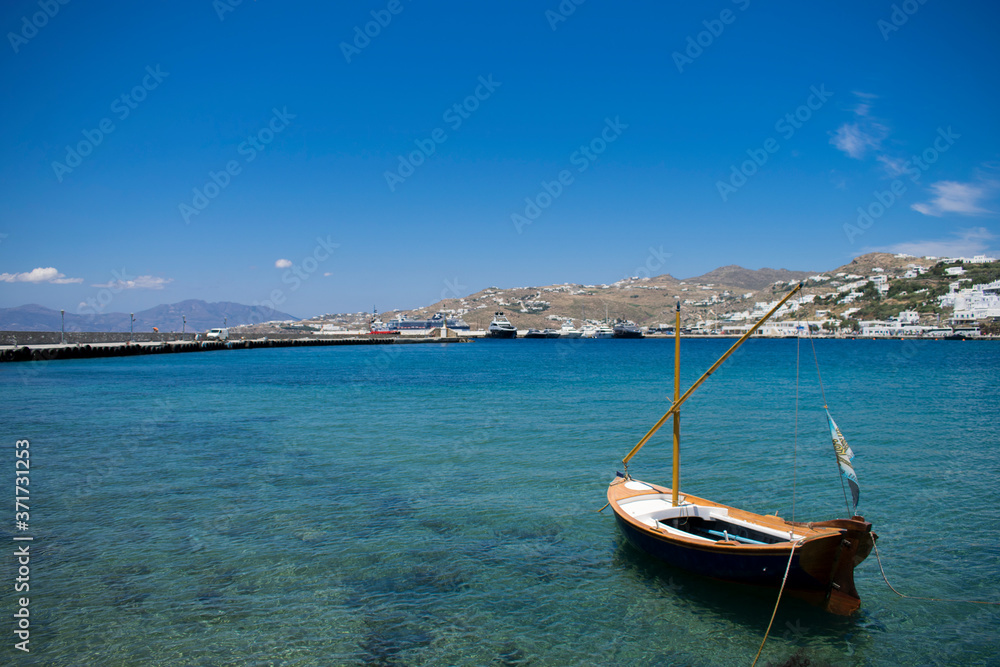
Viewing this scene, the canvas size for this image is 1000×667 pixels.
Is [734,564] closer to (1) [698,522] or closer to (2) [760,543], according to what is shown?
(2) [760,543]

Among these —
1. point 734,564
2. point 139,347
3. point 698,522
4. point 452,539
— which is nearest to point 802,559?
point 734,564

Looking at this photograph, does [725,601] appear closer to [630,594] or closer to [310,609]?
[630,594]

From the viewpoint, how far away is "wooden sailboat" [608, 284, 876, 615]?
29.0 ft

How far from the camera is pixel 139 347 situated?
9181cm

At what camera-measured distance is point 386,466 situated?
19078 mm

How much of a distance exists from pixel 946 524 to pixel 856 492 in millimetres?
6002

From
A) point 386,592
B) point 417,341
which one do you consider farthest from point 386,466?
point 417,341

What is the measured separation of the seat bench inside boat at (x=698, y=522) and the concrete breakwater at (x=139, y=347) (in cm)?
7845

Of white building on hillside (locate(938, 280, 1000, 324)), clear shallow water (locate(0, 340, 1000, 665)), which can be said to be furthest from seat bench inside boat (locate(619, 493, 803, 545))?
white building on hillside (locate(938, 280, 1000, 324))

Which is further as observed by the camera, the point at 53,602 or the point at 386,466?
the point at 386,466

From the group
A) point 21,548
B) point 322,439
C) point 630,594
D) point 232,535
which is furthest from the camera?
point 322,439

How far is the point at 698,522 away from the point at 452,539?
5.21 metres

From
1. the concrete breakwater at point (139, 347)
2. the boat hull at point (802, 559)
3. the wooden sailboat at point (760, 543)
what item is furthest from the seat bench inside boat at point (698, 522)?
the concrete breakwater at point (139, 347)

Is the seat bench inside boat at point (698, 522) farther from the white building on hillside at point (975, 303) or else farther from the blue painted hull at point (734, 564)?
the white building on hillside at point (975, 303)
